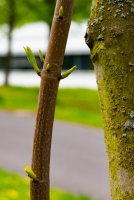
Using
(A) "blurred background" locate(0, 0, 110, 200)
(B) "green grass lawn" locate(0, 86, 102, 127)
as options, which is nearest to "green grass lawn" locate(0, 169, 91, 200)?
(A) "blurred background" locate(0, 0, 110, 200)

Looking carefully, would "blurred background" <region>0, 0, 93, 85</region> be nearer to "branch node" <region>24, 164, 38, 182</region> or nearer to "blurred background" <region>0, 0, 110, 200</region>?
"blurred background" <region>0, 0, 110, 200</region>

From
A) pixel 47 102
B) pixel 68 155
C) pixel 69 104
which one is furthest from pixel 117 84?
pixel 69 104

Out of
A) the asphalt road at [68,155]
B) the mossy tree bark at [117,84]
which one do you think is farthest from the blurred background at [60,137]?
the mossy tree bark at [117,84]

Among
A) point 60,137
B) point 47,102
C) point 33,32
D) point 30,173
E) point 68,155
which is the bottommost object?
point 30,173

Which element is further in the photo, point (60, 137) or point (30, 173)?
point (60, 137)

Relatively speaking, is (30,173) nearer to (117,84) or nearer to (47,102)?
(47,102)

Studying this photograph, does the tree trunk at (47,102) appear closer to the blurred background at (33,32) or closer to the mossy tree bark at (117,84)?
the mossy tree bark at (117,84)
